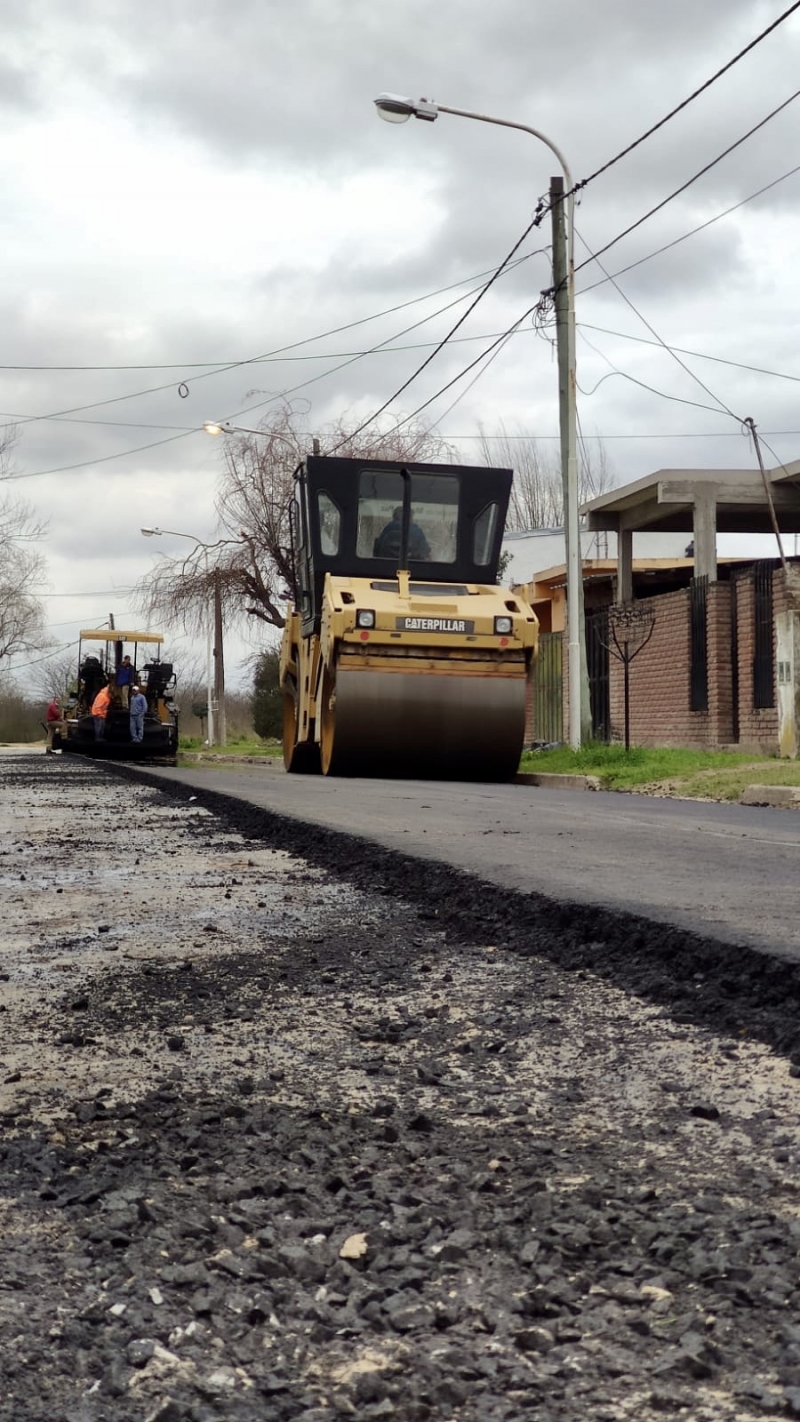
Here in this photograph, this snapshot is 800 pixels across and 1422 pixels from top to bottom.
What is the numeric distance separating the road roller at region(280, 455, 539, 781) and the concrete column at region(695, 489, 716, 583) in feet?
18.0

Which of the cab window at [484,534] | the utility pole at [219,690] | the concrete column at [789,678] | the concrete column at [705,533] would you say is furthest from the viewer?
the utility pole at [219,690]

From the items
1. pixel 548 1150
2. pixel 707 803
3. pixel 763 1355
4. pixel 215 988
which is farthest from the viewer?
pixel 707 803

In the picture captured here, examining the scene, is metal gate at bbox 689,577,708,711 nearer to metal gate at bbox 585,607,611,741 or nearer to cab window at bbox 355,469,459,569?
metal gate at bbox 585,607,611,741

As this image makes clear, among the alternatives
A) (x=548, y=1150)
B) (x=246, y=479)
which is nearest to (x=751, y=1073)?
(x=548, y=1150)

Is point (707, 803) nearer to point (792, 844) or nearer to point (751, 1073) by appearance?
point (792, 844)

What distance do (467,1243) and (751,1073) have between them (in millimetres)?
965

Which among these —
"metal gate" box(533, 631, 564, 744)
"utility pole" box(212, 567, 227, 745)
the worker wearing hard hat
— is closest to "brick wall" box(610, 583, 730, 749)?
"metal gate" box(533, 631, 564, 744)

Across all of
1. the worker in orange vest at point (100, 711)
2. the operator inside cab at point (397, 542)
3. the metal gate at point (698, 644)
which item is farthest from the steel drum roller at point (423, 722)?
the worker in orange vest at point (100, 711)

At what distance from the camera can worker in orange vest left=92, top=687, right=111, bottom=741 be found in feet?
91.6

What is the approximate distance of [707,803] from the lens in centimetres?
Answer: 1133

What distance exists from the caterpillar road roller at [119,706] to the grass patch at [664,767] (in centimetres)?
1251

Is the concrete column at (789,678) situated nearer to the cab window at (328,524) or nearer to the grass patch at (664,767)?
the grass patch at (664,767)

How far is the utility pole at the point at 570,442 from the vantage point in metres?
18.6

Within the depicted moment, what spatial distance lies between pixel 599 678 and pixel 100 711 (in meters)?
10.4
